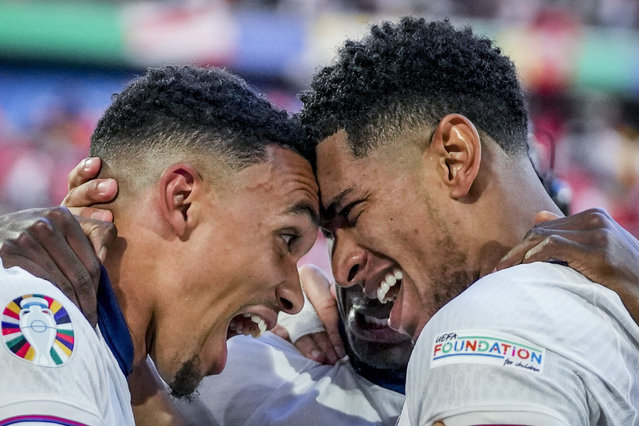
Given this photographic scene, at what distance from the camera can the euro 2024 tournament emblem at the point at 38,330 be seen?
1710 millimetres

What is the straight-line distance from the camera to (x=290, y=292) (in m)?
2.70

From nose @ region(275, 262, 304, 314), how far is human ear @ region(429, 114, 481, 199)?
54 cm

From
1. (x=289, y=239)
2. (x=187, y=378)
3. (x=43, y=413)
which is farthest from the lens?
(x=289, y=239)

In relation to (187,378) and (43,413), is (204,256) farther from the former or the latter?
(43,413)

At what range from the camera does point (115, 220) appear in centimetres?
246

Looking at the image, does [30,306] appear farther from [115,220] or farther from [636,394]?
[636,394]

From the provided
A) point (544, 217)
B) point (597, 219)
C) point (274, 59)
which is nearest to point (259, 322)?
point (544, 217)

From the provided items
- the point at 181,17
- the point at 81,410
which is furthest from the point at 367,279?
the point at 181,17

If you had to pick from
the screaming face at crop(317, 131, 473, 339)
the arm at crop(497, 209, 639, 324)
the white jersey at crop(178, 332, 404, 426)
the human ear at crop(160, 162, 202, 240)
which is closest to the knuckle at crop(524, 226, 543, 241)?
the arm at crop(497, 209, 639, 324)

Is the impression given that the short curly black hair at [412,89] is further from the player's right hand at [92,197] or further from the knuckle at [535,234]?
the player's right hand at [92,197]

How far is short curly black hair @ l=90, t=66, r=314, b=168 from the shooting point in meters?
2.54

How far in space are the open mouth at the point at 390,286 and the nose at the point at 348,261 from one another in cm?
7

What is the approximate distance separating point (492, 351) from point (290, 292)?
1.03 metres

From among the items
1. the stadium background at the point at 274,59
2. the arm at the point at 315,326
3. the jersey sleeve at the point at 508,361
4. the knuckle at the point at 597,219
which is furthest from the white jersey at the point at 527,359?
the stadium background at the point at 274,59
